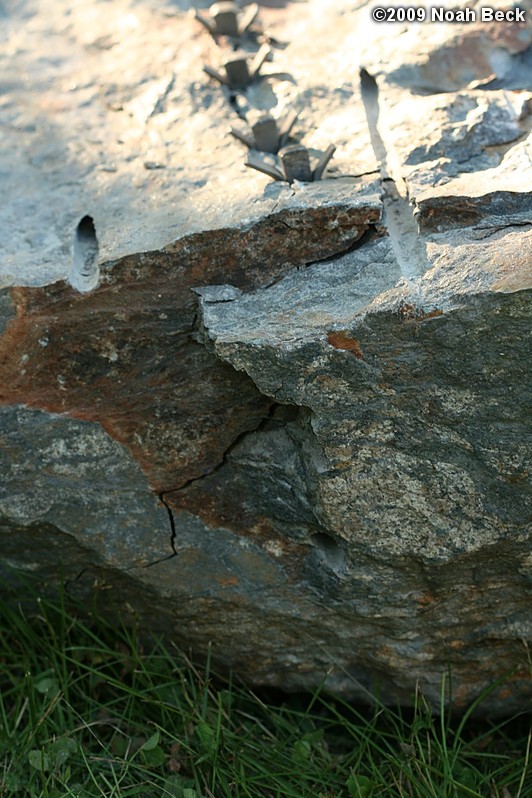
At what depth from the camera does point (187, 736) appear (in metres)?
1.57

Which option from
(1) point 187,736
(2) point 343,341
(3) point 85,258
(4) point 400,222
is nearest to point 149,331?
(3) point 85,258

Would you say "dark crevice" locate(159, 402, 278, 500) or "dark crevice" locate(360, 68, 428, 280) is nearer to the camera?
"dark crevice" locate(360, 68, 428, 280)

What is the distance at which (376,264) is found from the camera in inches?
54.1

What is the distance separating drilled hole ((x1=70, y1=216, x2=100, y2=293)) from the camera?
1.44m

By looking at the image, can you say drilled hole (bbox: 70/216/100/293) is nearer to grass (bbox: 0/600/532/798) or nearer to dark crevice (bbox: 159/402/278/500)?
dark crevice (bbox: 159/402/278/500)

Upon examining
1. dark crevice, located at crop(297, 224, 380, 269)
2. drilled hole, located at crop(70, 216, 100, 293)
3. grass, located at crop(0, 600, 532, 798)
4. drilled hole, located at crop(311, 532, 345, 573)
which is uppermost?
drilled hole, located at crop(70, 216, 100, 293)

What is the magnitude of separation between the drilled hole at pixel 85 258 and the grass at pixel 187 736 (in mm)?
659

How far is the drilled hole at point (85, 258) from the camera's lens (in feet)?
4.71

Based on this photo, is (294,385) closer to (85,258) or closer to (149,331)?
(149,331)

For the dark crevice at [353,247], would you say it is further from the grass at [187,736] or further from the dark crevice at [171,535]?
the grass at [187,736]

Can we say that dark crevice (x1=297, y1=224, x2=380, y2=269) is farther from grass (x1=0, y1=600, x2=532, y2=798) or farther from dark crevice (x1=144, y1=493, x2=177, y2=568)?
grass (x1=0, y1=600, x2=532, y2=798)

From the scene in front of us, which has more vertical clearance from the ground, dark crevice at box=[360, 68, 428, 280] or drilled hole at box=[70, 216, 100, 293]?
drilled hole at box=[70, 216, 100, 293]

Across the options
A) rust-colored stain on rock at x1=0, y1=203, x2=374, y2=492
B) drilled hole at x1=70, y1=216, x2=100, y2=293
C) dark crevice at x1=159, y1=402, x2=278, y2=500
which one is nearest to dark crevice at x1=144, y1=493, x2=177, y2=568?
dark crevice at x1=159, y1=402, x2=278, y2=500

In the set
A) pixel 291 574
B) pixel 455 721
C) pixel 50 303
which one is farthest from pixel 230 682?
pixel 50 303
